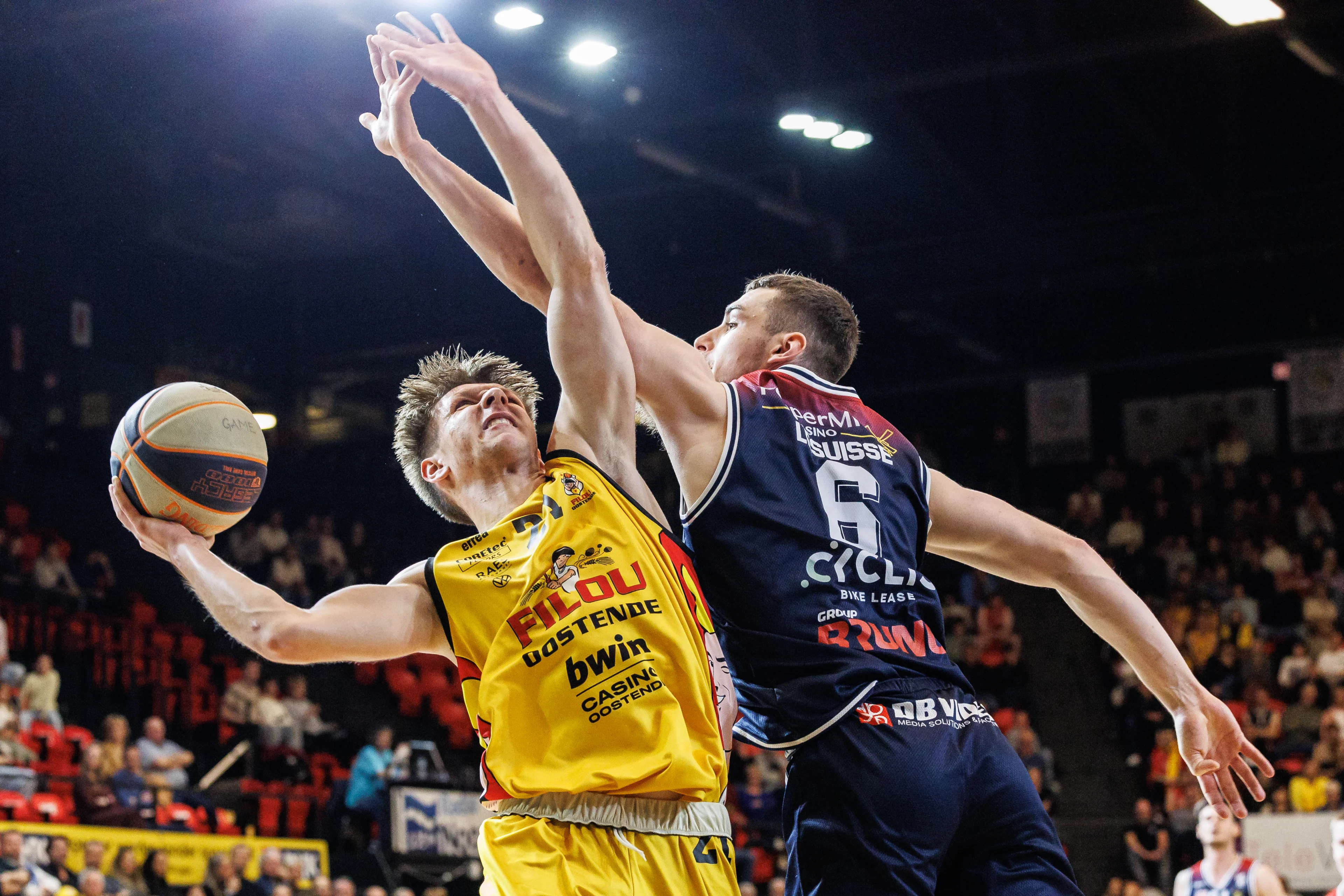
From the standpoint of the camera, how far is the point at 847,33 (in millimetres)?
15852

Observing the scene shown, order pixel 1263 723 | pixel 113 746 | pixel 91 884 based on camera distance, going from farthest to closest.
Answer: pixel 1263 723 → pixel 113 746 → pixel 91 884

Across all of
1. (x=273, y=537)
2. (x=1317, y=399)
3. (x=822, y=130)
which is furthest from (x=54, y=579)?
(x=1317, y=399)

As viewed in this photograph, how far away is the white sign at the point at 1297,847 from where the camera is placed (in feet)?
46.3

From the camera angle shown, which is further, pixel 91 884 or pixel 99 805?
pixel 99 805

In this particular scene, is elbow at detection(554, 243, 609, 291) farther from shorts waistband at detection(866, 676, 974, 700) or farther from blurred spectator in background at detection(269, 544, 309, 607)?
blurred spectator in background at detection(269, 544, 309, 607)

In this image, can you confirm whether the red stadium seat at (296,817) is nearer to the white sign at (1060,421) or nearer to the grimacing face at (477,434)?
the grimacing face at (477,434)

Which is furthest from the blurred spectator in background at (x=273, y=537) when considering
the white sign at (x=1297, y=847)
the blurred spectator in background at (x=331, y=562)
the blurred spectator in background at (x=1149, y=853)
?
the white sign at (x=1297, y=847)

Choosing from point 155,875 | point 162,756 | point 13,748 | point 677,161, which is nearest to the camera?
point 155,875

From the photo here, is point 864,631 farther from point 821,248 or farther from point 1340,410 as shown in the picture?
point 1340,410

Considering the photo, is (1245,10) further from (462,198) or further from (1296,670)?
(462,198)

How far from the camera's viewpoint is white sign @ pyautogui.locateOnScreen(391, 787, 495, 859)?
1398 centimetres

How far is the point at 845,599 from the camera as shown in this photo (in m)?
3.50

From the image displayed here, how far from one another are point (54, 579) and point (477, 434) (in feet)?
47.5

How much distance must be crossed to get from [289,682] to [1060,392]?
14948 millimetres
